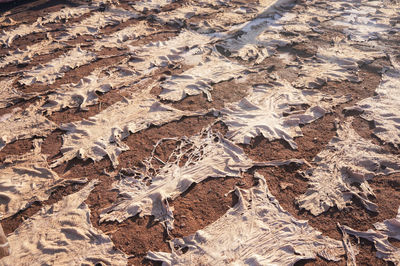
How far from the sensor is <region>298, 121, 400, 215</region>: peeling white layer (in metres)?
2.24

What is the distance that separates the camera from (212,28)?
4.80 m

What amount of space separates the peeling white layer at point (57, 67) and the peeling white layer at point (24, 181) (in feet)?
4.31

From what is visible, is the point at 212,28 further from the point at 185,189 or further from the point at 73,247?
the point at 73,247

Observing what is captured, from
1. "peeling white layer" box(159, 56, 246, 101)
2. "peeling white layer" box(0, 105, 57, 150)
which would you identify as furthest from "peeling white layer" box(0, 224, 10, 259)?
"peeling white layer" box(159, 56, 246, 101)

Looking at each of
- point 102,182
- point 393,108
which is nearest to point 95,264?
point 102,182

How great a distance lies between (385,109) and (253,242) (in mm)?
2226

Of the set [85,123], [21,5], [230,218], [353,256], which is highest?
[21,5]

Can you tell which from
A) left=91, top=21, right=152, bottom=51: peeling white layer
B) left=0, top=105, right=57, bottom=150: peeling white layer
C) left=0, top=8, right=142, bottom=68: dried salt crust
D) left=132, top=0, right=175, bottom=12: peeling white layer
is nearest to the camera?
left=0, top=105, right=57, bottom=150: peeling white layer

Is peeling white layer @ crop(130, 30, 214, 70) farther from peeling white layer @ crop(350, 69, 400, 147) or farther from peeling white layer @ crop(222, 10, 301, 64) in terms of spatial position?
peeling white layer @ crop(350, 69, 400, 147)

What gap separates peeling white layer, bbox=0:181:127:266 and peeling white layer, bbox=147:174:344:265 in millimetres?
338

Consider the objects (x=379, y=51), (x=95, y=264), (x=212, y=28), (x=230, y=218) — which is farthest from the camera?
(x=212, y=28)

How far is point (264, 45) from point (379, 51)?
1.61m

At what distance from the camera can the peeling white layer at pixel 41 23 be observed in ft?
14.5

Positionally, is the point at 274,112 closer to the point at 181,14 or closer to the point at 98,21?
the point at 181,14
